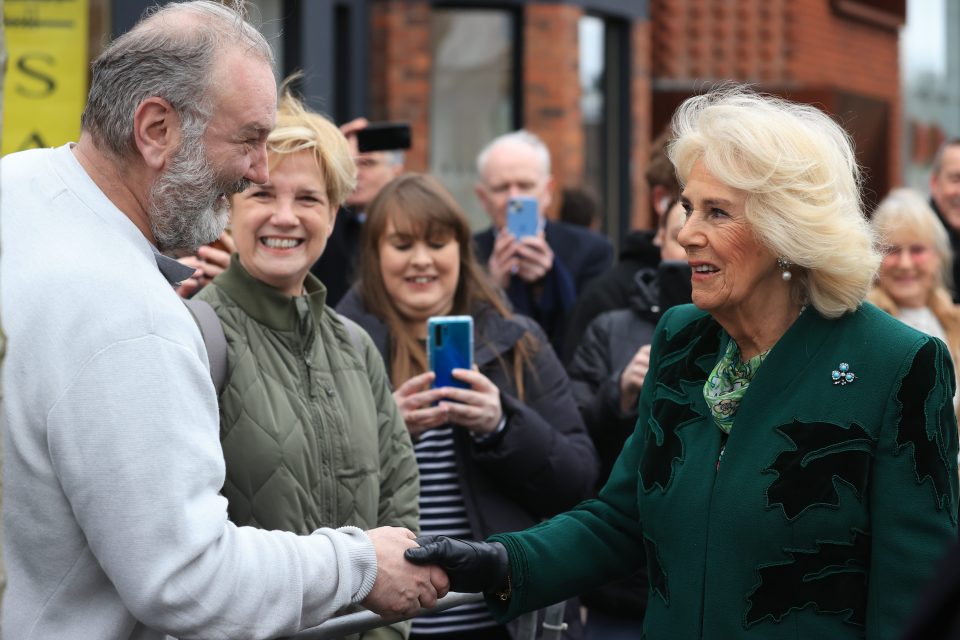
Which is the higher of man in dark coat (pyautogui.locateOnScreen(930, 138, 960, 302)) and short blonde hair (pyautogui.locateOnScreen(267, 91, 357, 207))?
short blonde hair (pyautogui.locateOnScreen(267, 91, 357, 207))

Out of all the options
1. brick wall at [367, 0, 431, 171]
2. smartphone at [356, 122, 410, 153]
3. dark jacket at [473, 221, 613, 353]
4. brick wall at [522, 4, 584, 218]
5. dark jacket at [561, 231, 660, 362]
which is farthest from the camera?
brick wall at [522, 4, 584, 218]

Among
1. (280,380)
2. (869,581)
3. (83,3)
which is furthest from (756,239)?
(83,3)

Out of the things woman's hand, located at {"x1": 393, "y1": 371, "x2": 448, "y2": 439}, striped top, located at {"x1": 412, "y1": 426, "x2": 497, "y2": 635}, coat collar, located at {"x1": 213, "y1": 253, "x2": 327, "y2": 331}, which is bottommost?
striped top, located at {"x1": 412, "y1": 426, "x2": 497, "y2": 635}

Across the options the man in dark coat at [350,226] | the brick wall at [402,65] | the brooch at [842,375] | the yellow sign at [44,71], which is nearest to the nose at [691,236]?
the brooch at [842,375]

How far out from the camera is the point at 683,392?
3.09m

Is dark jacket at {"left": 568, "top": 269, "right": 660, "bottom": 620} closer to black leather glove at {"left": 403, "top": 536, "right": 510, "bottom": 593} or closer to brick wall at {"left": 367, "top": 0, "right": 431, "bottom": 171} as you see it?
black leather glove at {"left": 403, "top": 536, "right": 510, "bottom": 593}

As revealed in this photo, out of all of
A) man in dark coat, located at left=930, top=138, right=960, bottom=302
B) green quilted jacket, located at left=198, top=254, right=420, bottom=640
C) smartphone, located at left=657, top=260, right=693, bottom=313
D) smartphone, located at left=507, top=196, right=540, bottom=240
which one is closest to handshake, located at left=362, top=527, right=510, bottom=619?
green quilted jacket, located at left=198, top=254, right=420, bottom=640

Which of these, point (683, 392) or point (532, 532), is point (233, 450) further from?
point (683, 392)

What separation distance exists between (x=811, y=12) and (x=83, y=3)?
9.50 meters

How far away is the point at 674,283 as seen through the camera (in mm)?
4473

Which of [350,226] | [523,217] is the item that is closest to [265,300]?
[350,226]

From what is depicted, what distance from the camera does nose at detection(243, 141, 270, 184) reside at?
280 cm

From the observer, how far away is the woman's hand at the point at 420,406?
4.07 m

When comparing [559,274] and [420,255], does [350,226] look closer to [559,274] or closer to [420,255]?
[559,274]
